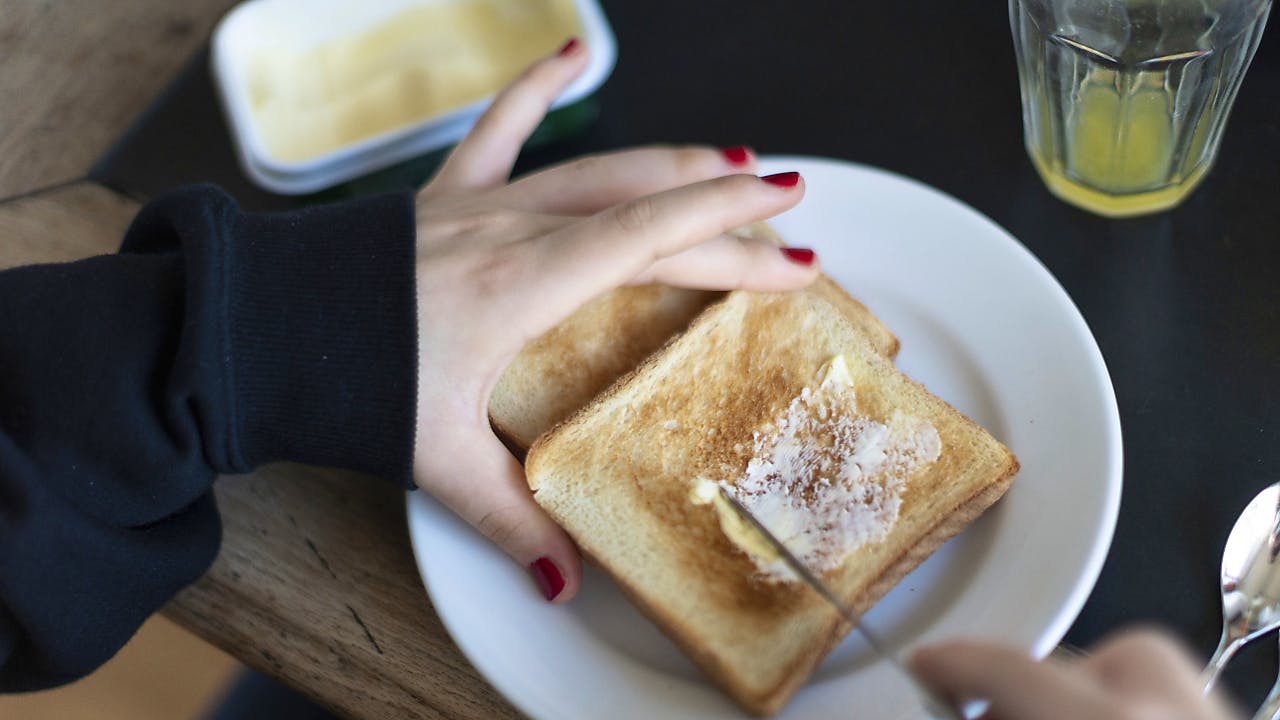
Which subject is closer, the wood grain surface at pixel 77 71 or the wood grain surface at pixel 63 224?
the wood grain surface at pixel 63 224

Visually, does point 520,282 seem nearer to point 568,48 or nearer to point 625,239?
point 625,239

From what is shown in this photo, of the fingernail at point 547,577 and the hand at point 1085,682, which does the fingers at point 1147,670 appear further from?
the fingernail at point 547,577

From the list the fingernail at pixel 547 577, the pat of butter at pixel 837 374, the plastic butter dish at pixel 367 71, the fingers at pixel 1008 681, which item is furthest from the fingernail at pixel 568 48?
the fingers at pixel 1008 681

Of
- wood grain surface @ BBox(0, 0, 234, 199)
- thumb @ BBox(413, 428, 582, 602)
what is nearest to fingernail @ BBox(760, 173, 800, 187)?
thumb @ BBox(413, 428, 582, 602)

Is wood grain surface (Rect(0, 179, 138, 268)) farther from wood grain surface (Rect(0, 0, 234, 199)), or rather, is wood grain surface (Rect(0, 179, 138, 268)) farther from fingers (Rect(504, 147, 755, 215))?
fingers (Rect(504, 147, 755, 215))

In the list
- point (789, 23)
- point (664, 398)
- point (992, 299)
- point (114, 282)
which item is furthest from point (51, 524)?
point (789, 23)

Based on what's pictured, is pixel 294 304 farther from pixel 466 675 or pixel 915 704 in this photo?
pixel 915 704

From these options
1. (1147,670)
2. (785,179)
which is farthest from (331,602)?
(1147,670)
